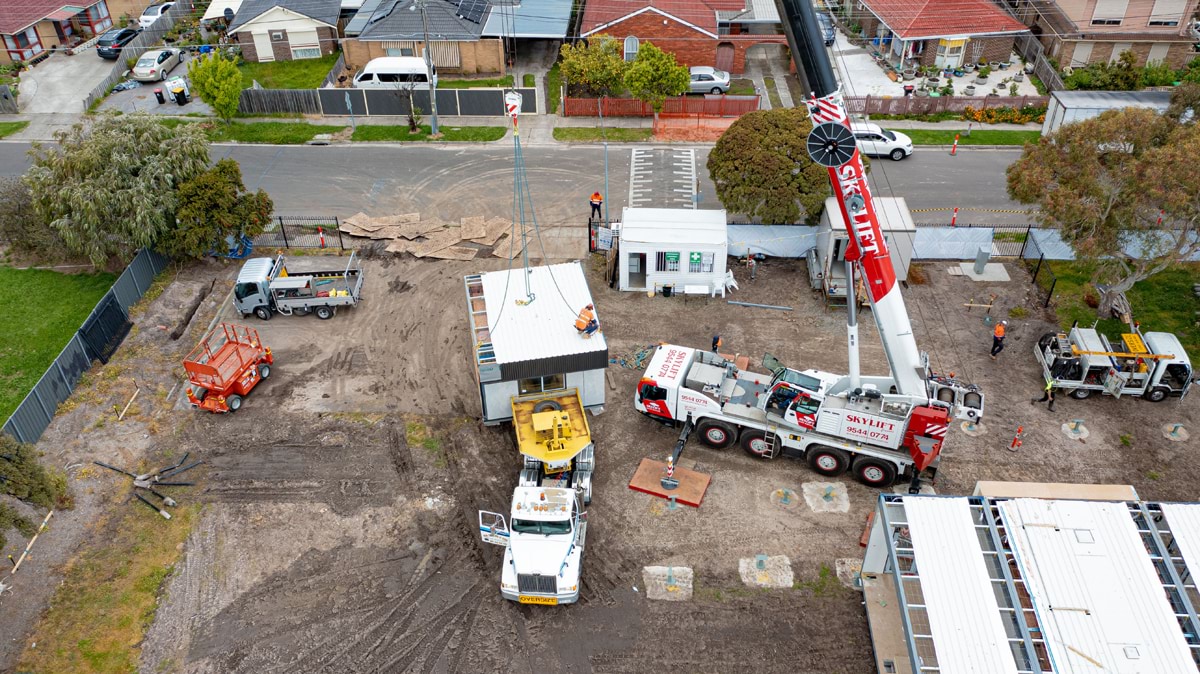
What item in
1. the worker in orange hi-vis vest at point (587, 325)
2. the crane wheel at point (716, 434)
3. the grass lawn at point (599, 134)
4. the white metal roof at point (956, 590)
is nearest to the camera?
the white metal roof at point (956, 590)

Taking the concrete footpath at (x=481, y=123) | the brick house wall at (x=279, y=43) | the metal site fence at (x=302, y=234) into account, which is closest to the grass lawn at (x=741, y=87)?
the concrete footpath at (x=481, y=123)

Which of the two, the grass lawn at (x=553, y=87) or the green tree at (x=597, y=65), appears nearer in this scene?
the green tree at (x=597, y=65)

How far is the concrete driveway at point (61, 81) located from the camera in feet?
154

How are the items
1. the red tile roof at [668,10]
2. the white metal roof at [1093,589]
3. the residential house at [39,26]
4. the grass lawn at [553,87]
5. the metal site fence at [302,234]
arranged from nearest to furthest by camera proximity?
the white metal roof at [1093,589]
the metal site fence at [302,234]
the grass lawn at [553,87]
the red tile roof at [668,10]
the residential house at [39,26]

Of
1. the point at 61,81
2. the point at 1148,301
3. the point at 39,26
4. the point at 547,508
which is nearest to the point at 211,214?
the point at 547,508

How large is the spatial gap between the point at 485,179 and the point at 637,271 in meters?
11.8

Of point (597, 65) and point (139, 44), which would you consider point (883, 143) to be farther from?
point (139, 44)

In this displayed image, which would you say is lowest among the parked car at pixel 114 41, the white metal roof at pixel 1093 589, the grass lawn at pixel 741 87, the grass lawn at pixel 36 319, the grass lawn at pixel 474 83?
the grass lawn at pixel 36 319

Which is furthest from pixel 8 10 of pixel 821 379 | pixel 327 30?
pixel 821 379

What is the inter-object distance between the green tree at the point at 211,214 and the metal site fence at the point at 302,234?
6.13 feet

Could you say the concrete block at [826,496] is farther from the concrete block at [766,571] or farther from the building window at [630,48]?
the building window at [630,48]

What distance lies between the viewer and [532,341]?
24484 mm

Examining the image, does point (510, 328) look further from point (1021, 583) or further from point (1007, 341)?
point (1007, 341)

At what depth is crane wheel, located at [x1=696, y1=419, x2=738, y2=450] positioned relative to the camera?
23922 millimetres
